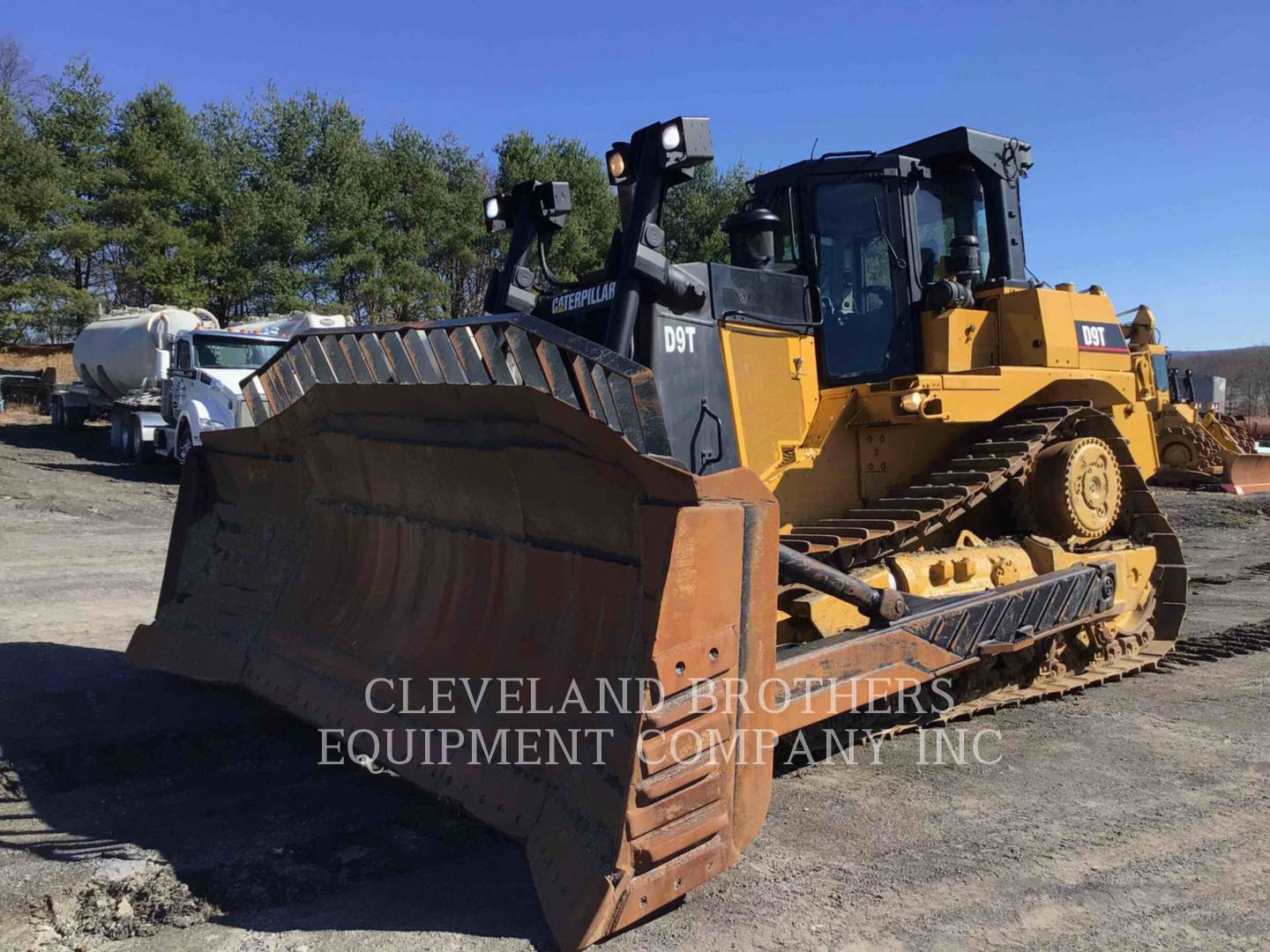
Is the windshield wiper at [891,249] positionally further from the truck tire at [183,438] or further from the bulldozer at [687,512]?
the truck tire at [183,438]

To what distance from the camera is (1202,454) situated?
16984mm

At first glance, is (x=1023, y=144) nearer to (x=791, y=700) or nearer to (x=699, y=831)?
(x=791, y=700)

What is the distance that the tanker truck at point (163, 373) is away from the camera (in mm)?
15672

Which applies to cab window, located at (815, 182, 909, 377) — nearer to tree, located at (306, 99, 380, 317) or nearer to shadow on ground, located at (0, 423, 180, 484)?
shadow on ground, located at (0, 423, 180, 484)

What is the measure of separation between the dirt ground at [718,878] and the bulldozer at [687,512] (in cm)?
26

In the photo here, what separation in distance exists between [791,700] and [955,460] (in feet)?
7.84

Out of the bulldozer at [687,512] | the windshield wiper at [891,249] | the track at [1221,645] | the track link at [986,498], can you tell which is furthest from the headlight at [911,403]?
the track at [1221,645]

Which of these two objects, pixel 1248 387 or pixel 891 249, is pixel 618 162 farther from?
pixel 1248 387

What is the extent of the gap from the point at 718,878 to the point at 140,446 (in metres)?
18.2

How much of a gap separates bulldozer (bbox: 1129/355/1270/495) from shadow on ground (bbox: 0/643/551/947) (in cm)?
1617

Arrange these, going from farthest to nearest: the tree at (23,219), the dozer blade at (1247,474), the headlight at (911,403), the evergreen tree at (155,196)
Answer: the evergreen tree at (155,196)
the tree at (23,219)
the dozer blade at (1247,474)
the headlight at (911,403)

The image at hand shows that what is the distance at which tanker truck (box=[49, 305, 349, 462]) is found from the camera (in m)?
15.7

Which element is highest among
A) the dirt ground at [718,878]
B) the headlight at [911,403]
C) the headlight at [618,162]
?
the headlight at [618,162]

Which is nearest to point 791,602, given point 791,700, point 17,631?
point 791,700
